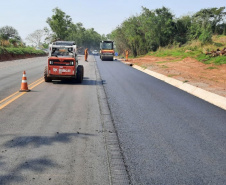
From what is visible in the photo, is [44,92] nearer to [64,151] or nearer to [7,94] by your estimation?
[7,94]

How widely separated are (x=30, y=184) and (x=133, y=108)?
17.9ft

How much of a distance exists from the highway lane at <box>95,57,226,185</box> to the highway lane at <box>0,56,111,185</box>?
21.8 inches

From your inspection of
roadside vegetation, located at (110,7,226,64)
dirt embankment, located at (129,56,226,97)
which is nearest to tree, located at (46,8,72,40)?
roadside vegetation, located at (110,7,226,64)

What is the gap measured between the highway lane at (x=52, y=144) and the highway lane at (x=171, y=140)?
1.82ft

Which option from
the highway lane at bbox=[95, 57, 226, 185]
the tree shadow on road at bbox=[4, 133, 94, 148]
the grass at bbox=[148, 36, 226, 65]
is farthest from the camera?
the grass at bbox=[148, 36, 226, 65]

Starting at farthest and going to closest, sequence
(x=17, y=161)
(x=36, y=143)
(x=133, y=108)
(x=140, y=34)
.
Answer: (x=140, y=34), (x=133, y=108), (x=36, y=143), (x=17, y=161)

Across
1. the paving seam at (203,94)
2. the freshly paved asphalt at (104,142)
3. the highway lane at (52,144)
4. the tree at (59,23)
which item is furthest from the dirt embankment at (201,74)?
the tree at (59,23)

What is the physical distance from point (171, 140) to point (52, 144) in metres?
2.39

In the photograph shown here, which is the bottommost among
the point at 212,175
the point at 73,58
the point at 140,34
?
the point at 212,175

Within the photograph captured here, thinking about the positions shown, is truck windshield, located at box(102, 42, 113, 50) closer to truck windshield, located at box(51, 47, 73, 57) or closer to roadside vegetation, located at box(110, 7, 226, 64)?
roadside vegetation, located at box(110, 7, 226, 64)

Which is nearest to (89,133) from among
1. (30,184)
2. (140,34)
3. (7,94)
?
(30,184)

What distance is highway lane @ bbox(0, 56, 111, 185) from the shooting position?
4066 mm

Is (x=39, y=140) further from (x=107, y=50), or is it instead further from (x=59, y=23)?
(x=59, y=23)

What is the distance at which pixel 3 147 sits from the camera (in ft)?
16.8
